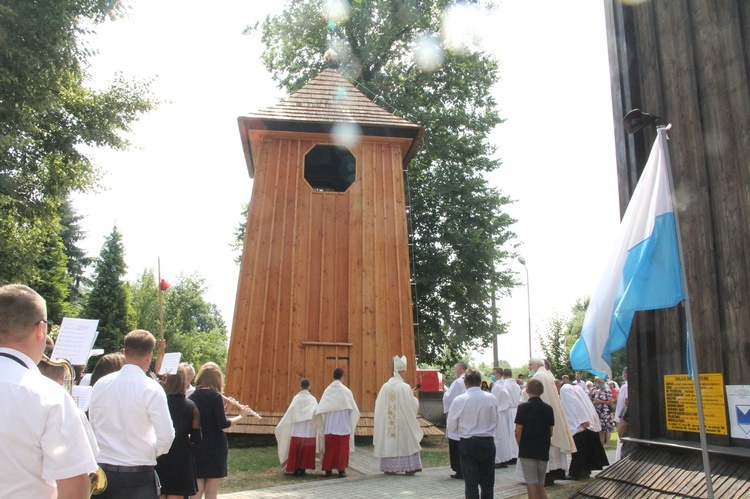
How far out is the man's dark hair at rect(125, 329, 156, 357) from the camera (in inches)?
193

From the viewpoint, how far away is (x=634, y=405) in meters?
7.00

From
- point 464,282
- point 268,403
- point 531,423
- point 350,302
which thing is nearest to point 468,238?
point 464,282

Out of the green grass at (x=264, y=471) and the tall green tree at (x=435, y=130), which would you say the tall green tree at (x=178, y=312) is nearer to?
the tall green tree at (x=435, y=130)

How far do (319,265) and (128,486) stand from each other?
38.7ft

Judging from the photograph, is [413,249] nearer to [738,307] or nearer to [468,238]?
[468,238]

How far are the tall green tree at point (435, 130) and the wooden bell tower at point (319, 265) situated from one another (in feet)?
21.9

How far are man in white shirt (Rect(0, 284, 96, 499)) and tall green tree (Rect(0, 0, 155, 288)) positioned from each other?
14493 millimetres

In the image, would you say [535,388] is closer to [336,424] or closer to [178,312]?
[336,424]

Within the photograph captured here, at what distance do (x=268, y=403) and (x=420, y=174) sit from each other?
1284cm

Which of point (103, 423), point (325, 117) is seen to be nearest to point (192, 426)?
point (103, 423)

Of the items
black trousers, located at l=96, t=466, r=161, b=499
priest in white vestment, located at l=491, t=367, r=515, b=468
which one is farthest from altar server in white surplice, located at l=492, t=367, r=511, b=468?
black trousers, located at l=96, t=466, r=161, b=499

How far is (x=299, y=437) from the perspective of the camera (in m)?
12.0

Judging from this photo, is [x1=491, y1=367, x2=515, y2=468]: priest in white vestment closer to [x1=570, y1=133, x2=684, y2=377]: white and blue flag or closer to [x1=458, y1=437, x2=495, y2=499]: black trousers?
[x1=458, y1=437, x2=495, y2=499]: black trousers

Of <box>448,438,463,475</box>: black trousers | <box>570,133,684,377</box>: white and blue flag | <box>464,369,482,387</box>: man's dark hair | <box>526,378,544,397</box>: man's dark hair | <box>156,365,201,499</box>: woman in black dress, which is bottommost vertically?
<box>448,438,463,475</box>: black trousers
